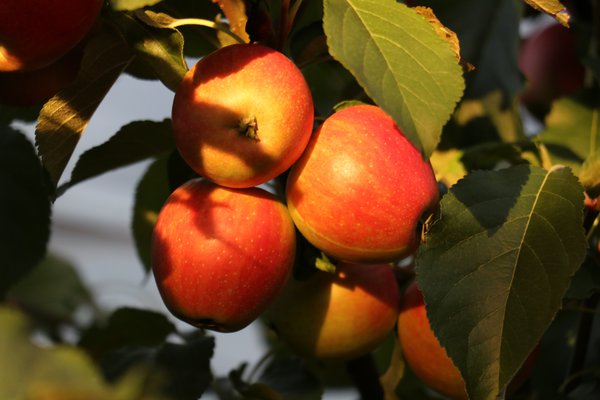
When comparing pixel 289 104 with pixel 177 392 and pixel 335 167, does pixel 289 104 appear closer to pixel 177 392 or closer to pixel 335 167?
pixel 335 167

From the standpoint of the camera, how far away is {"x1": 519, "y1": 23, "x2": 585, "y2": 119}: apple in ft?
4.48

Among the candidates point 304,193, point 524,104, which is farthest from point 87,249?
point 304,193

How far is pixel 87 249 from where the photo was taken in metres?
4.38

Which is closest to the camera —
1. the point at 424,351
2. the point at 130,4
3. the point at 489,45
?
the point at 130,4

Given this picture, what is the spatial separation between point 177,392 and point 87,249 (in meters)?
3.73

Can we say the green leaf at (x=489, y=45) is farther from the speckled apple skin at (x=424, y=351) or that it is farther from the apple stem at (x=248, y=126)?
the apple stem at (x=248, y=126)

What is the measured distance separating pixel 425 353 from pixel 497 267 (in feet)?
0.56

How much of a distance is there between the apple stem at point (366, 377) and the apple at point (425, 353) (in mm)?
53

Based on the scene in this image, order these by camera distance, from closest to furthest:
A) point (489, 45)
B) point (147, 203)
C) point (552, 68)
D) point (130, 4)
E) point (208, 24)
Result: point (130, 4) → point (208, 24) → point (147, 203) → point (489, 45) → point (552, 68)

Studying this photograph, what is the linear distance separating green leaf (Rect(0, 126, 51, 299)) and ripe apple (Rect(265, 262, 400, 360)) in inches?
9.5

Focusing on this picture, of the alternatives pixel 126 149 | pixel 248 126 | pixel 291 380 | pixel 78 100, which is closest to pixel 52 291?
pixel 291 380

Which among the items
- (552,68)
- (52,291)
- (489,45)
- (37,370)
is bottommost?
(52,291)

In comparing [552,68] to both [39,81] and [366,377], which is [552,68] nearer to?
[366,377]

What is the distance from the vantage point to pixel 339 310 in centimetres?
81
